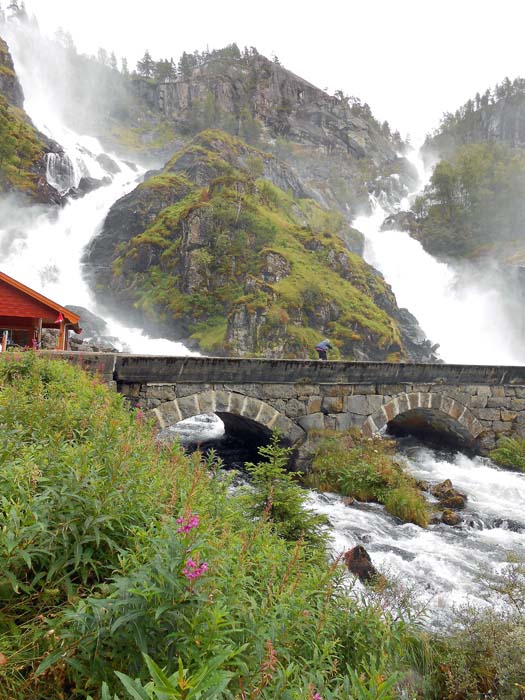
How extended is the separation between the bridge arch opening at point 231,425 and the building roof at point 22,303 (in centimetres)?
512

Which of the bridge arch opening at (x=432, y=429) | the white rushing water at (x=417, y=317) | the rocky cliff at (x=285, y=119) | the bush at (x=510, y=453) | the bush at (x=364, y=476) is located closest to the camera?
the white rushing water at (x=417, y=317)

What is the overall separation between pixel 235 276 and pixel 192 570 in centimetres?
2930

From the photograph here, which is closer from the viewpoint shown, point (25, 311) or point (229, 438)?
point (25, 311)

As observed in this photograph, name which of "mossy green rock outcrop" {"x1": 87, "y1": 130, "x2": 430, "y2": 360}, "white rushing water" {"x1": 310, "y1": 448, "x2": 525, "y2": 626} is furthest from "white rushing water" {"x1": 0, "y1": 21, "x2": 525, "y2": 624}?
"mossy green rock outcrop" {"x1": 87, "y1": 130, "x2": 430, "y2": 360}

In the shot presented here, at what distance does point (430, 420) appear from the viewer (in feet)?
46.2

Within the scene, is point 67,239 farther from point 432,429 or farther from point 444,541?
point 444,541

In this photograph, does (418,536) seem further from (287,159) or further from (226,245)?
(287,159)

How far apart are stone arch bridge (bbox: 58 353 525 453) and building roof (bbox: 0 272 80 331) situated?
229 inches

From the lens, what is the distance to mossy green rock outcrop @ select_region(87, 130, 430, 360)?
2622 centimetres

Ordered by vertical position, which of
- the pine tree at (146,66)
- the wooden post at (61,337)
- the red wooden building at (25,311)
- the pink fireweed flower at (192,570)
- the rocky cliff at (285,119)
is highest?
the pine tree at (146,66)

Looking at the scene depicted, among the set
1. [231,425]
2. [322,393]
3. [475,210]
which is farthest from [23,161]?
[475,210]

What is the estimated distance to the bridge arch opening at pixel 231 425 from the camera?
349 inches

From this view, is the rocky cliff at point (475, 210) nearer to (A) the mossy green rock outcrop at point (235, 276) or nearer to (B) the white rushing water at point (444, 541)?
(A) the mossy green rock outcrop at point (235, 276)

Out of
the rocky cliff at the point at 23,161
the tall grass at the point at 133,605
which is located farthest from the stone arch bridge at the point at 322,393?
the rocky cliff at the point at 23,161
